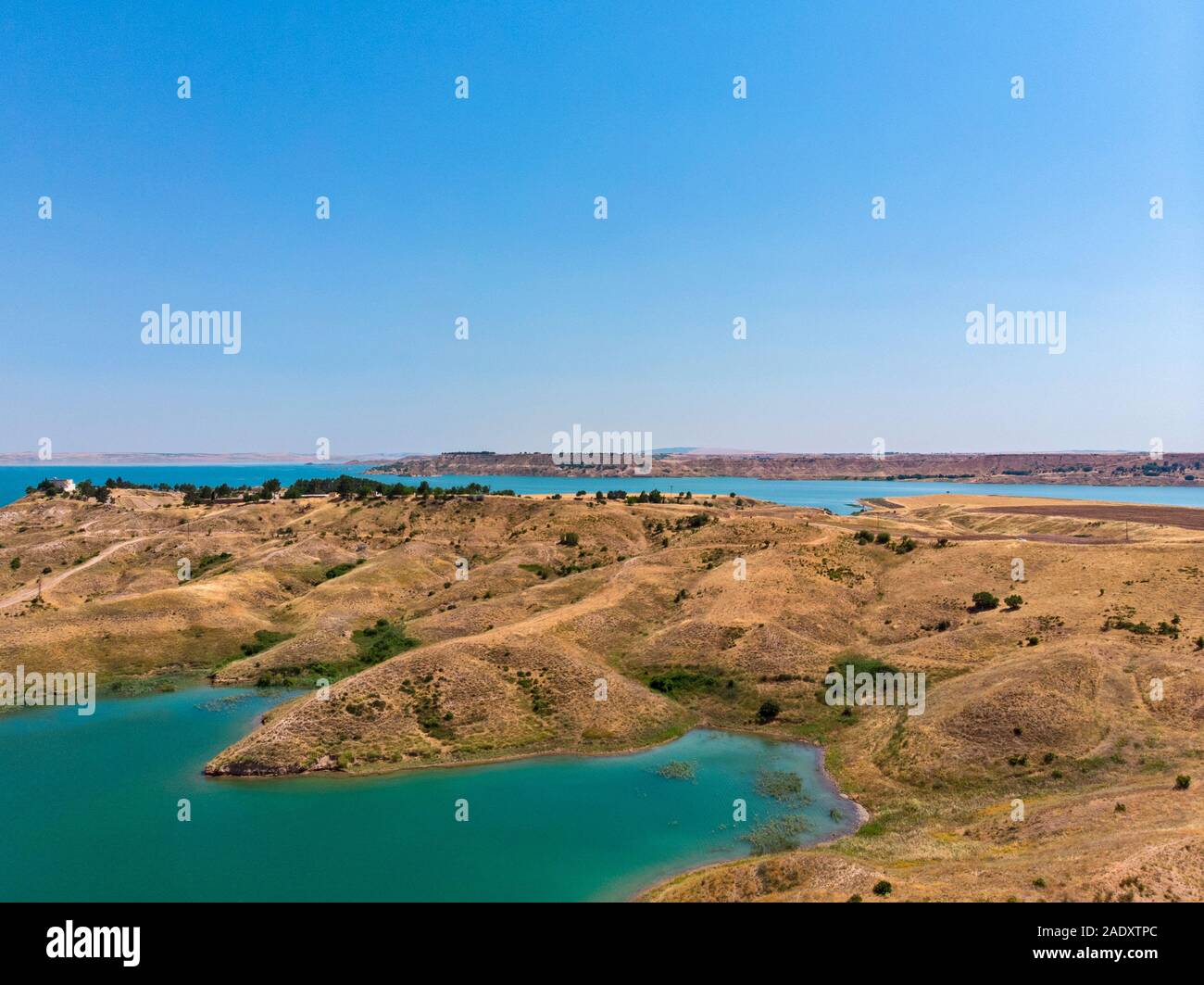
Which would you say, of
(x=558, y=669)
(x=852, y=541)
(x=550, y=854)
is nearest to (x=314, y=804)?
(x=550, y=854)

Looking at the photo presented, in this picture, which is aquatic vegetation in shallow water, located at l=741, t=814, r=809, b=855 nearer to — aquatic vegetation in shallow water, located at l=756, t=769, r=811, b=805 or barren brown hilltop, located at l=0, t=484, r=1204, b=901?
barren brown hilltop, located at l=0, t=484, r=1204, b=901

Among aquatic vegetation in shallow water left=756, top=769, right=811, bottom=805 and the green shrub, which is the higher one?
the green shrub

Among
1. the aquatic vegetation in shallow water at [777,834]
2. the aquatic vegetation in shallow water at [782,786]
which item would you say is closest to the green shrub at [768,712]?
the aquatic vegetation in shallow water at [782,786]

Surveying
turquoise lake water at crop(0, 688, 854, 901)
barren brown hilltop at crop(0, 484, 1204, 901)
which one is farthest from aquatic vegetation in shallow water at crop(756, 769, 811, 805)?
barren brown hilltop at crop(0, 484, 1204, 901)

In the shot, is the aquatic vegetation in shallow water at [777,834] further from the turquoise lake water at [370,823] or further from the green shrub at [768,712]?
the green shrub at [768,712]

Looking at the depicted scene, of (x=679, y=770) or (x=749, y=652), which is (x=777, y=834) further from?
(x=749, y=652)
